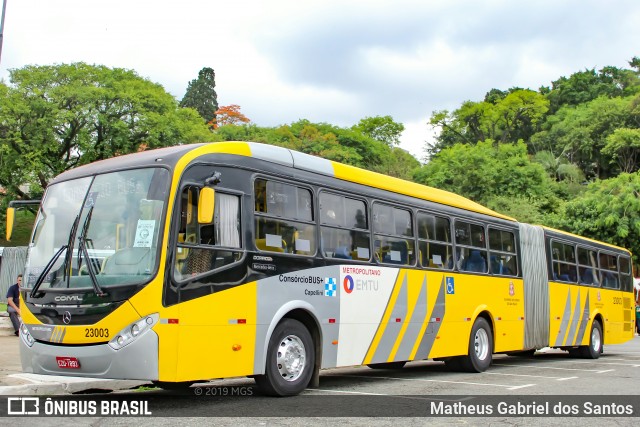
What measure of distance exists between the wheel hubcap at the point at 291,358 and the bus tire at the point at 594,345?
1170cm

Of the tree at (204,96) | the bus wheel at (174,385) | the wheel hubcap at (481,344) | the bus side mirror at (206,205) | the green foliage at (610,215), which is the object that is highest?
the tree at (204,96)

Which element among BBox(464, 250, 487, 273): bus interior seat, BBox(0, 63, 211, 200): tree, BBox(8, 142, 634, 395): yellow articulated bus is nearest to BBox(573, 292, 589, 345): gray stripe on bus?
BBox(464, 250, 487, 273): bus interior seat

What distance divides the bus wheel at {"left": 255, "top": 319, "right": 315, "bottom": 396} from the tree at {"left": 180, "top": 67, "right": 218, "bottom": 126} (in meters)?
68.1

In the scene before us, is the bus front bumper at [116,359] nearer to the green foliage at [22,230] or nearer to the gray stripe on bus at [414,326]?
the gray stripe on bus at [414,326]

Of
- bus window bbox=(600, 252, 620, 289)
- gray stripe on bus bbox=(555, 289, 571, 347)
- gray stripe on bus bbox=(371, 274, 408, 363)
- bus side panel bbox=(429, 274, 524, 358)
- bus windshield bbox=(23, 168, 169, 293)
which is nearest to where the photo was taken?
bus windshield bbox=(23, 168, 169, 293)

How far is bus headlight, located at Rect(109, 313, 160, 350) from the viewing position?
7148 millimetres

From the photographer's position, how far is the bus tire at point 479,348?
1320 cm

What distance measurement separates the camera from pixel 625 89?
72.9 metres

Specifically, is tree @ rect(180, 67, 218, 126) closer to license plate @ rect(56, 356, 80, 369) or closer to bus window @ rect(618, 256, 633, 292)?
bus window @ rect(618, 256, 633, 292)

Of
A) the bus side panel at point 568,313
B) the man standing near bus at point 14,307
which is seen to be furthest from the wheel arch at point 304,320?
the bus side panel at point 568,313

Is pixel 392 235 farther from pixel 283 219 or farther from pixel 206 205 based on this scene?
pixel 206 205

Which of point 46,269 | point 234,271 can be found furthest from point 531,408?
point 46,269

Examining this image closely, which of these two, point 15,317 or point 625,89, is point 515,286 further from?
point 625,89

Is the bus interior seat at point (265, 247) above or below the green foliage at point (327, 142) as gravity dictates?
below
